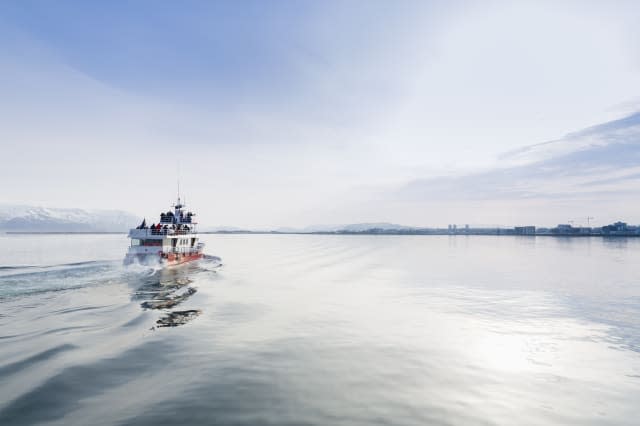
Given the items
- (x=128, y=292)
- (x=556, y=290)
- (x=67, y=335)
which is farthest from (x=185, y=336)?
(x=556, y=290)

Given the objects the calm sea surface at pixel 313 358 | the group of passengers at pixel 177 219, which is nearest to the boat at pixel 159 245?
the group of passengers at pixel 177 219

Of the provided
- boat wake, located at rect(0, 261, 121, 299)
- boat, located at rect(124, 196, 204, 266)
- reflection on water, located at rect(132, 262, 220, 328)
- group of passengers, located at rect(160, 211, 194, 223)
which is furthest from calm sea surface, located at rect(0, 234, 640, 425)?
group of passengers, located at rect(160, 211, 194, 223)

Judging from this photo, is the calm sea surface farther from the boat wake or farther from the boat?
the boat

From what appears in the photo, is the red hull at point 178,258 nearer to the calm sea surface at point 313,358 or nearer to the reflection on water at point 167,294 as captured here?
the reflection on water at point 167,294

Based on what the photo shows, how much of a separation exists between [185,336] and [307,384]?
9454 millimetres

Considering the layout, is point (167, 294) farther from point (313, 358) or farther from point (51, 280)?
point (313, 358)

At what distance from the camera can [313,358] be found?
15812 mm

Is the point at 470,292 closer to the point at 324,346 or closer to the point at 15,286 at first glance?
the point at 324,346

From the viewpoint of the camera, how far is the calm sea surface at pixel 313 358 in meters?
10.8

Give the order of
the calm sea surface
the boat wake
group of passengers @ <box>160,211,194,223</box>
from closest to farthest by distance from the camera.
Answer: the calm sea surface, the boat wake, group of passengers @ <box>160,211,194,223</box>

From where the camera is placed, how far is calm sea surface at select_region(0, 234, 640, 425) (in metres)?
10.8

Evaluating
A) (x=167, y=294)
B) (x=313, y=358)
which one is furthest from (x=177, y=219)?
Answer: (x=313, y=358)

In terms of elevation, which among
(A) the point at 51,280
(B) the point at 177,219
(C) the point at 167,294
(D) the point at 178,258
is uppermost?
(B) the point at 177,219

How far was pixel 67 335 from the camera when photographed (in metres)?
18.2
